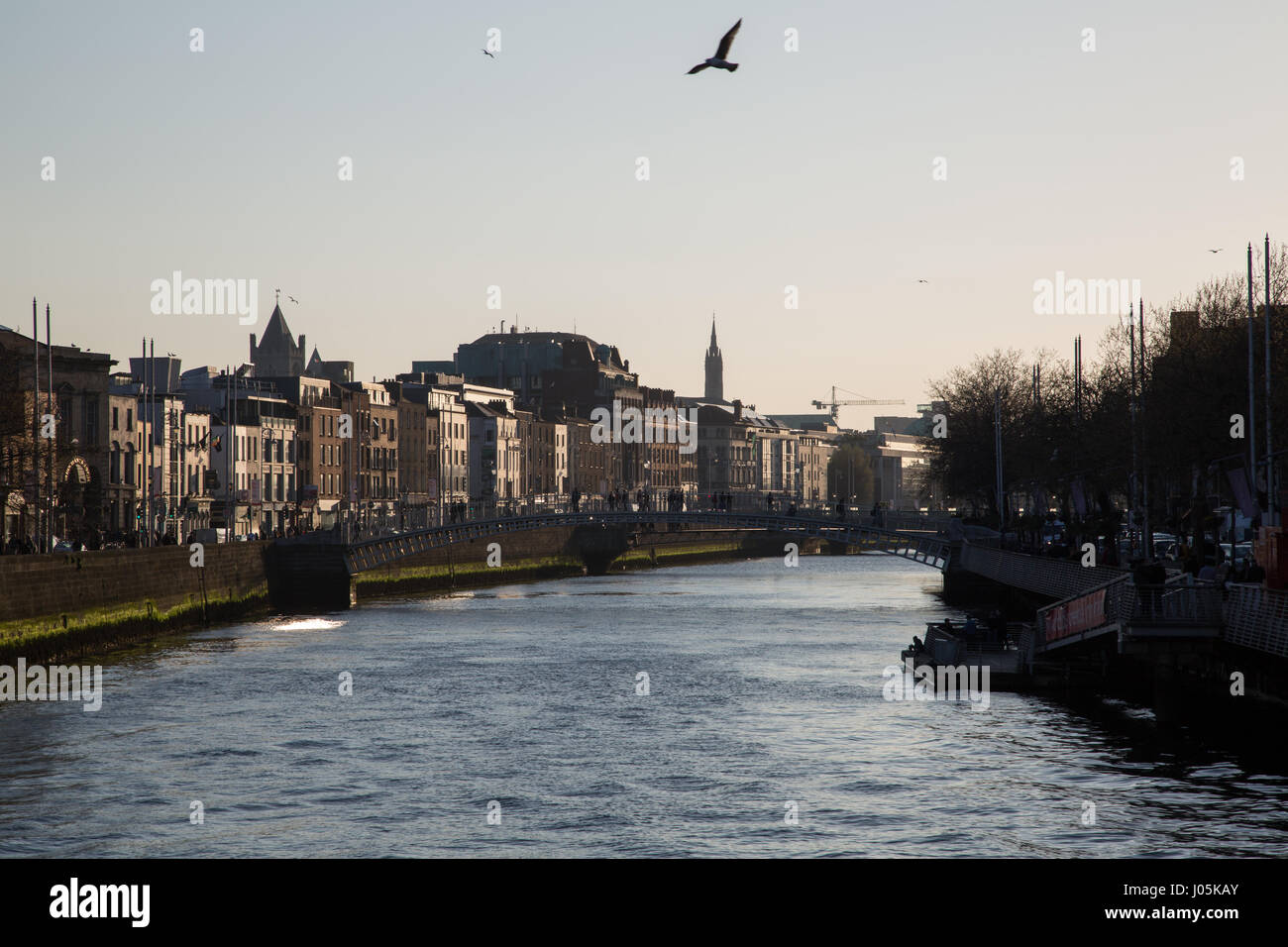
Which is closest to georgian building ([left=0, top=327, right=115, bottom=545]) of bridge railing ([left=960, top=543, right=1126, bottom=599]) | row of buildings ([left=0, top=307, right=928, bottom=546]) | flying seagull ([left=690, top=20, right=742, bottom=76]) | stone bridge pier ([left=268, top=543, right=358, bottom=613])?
row of buildings ([left=0, top=307, right=928, bottom=546])

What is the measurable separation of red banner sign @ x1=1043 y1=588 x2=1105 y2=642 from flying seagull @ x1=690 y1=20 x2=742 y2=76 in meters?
19.1

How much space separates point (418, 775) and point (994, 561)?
4395 centimetres

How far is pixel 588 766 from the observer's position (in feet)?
104

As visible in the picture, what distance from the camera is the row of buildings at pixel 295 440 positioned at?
68.8 m

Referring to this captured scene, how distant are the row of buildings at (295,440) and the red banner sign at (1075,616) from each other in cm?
3017

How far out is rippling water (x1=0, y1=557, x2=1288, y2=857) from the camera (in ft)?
83.3

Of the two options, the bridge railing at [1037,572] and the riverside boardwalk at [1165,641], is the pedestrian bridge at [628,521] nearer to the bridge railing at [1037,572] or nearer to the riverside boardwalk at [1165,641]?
the bridge railing at [1037,572]

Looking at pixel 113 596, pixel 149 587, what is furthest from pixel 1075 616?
pixel 149 587

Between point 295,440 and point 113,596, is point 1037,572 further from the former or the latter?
point 295,440

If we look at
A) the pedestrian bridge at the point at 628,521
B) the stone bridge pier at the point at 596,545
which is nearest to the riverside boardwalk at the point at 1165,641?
the pedestrian bridge at the point at 628,521
